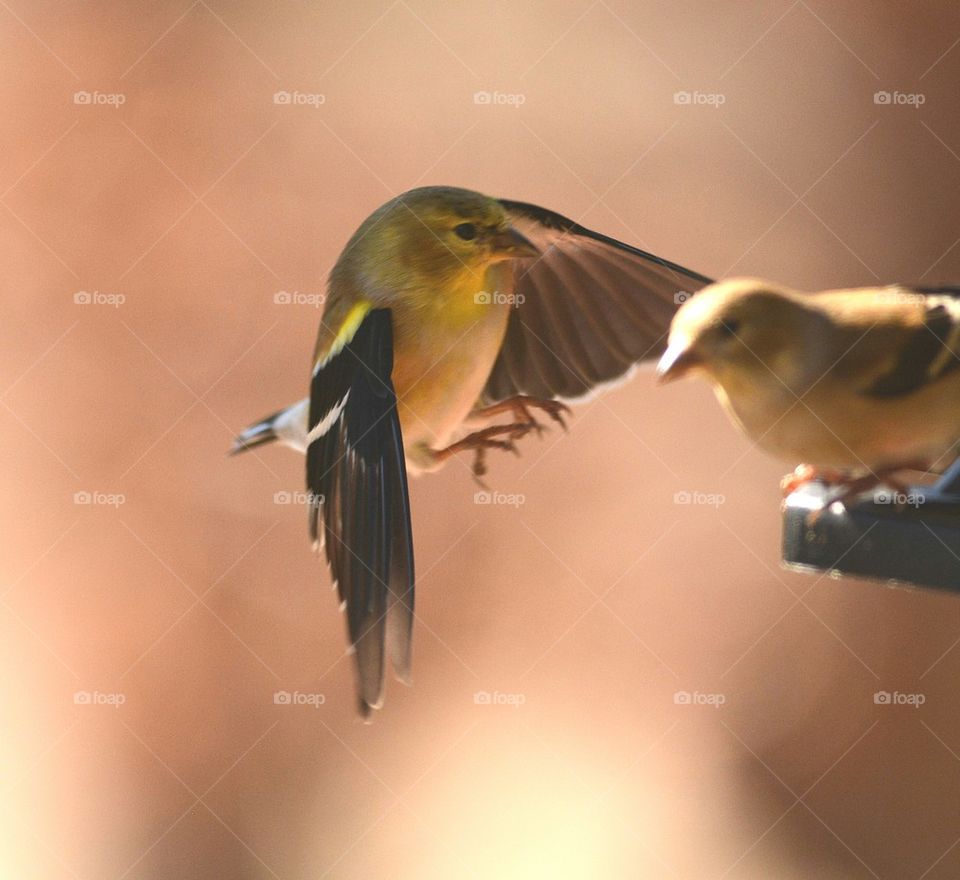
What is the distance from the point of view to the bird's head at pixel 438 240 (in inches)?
51.0

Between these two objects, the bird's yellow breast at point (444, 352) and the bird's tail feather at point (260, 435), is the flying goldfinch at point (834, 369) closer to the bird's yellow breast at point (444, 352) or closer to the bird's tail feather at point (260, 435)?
the bird's yellow breast at point (444, 352)

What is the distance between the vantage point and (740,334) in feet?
3.61

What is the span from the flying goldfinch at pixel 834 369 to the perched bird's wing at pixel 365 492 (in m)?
0.31

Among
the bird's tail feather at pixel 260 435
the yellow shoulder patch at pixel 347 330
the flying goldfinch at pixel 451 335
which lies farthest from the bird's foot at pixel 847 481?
the bird's tail feather at pixel 260 435

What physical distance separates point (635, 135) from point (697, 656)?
4.61 feet

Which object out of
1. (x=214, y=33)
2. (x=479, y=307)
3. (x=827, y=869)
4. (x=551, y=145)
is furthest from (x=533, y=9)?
(x=827, y=869)

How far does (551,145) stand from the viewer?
274 centimetres

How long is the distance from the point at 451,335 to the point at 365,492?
30cm

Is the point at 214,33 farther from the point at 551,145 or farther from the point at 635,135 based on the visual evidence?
the point at 635,135

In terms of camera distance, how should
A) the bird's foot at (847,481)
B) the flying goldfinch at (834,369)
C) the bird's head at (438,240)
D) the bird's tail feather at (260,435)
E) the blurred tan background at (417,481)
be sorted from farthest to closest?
the blurred tan background at (417,481)
the bird's tail feather at (260,435)
the bird's head at (438,240)
the flying goldfinch at (834,369)
the bird's foot at (847,481)

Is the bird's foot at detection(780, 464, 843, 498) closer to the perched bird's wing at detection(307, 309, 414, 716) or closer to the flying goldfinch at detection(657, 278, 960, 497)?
the flying goldfinch at detection(657, 278, 960, 497)

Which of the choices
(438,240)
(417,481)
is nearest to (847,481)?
(438,240)

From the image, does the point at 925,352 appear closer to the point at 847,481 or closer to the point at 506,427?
the point at 847,481

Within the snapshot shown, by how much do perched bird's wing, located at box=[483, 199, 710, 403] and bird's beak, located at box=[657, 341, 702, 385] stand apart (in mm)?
280
